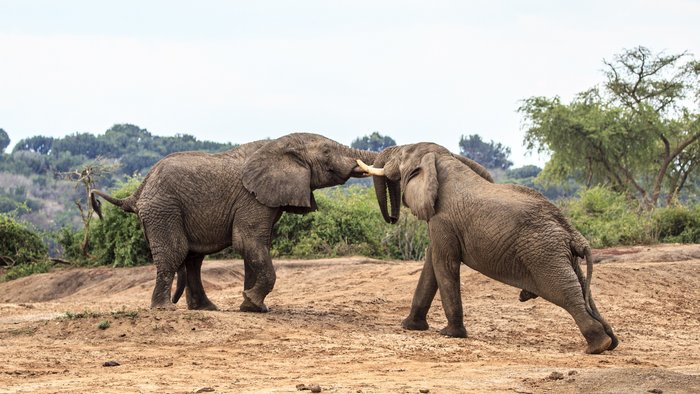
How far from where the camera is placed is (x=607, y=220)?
29344 millimetres

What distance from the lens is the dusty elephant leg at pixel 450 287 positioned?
13.1m

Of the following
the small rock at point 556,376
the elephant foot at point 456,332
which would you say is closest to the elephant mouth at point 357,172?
the elephant foot at point 456,332

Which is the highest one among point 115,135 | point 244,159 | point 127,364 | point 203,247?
point 115,135

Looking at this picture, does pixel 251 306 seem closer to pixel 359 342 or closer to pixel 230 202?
pixel 230 202

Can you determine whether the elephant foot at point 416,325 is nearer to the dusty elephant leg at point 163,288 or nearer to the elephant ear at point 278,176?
the elephant ear at point 278,176

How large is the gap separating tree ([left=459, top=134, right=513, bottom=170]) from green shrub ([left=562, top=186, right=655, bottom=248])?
59.4m

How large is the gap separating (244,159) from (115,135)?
83.3m

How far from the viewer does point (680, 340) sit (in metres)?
14.0

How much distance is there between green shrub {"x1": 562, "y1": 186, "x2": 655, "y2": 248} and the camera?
24906 millimetres

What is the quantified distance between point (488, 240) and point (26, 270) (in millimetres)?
13664

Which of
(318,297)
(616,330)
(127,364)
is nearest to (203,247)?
(318,297)

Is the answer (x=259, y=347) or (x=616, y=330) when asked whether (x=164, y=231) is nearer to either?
(x=259, y=347)

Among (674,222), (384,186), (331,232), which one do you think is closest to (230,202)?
(384,186)

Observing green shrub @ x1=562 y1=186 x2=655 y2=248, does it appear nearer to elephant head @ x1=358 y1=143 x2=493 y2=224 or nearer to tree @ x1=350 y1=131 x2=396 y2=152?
elephant head @ x1=358 y1=143 x2=493 y2=224
